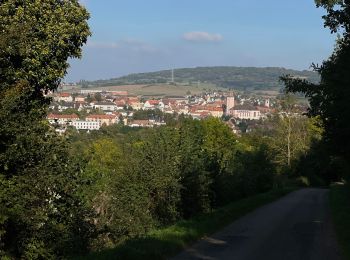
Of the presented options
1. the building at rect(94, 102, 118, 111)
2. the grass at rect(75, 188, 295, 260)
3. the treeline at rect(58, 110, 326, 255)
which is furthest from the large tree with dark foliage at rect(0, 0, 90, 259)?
the building at rect(94, 102, 118, 111)

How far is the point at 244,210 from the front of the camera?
83.8ft

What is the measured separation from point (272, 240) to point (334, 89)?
4.81 metres

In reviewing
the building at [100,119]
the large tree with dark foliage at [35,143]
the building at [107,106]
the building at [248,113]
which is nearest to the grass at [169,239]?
the large tree with dark foliage at [35,143]

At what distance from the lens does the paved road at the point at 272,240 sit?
1330cm

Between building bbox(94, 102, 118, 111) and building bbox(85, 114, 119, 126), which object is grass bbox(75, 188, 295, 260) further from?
building bbox(94, 102, 118, 111)

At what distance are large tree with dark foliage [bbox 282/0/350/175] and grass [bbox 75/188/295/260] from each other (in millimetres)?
5085

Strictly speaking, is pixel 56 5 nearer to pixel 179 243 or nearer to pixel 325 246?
pixel 179 243

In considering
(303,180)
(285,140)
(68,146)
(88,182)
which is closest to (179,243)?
(88,182)

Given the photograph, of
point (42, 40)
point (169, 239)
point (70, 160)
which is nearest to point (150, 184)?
point (70, 160)

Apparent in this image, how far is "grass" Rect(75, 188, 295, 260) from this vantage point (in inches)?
429

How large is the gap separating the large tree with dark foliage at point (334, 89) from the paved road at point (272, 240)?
328 cm

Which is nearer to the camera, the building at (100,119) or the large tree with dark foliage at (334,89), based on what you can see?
the large tree with dark foliage at (334,89)

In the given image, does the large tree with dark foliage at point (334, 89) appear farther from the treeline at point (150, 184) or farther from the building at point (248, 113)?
the building at point (248, 113)

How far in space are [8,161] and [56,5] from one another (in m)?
5.11
